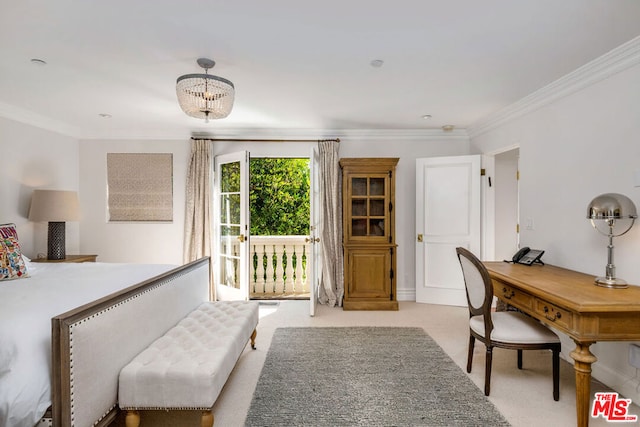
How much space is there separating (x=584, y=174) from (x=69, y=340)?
3437 mm

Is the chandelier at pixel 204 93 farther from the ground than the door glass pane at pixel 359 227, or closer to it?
farther from the ground

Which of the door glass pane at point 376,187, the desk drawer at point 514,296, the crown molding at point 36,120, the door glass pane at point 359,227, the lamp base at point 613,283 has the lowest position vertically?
the desk drawer at point 514,296

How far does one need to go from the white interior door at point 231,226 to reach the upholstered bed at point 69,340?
1.75 m

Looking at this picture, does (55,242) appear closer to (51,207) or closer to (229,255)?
(51,207)

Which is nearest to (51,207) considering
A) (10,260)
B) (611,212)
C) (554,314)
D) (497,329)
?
(10,260)

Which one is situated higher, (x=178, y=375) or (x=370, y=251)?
(x=370, y=251)

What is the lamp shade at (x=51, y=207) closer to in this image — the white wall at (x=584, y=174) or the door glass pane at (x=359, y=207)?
the door glass pane at (x=359, y=207)

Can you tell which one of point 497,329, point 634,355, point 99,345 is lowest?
point 634,355

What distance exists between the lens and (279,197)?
6074 mm

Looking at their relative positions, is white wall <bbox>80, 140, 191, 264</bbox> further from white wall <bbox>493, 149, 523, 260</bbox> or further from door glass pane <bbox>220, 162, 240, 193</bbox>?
white wall <bbox>493, 149, 523, 260</bbox>

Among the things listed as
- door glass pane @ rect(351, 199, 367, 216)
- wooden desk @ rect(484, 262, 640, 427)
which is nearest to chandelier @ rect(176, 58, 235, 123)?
door glass pane @ rect(351, 199, 367, 216)

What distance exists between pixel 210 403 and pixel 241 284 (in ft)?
7.97

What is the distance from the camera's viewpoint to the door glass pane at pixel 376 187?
13.7 feet

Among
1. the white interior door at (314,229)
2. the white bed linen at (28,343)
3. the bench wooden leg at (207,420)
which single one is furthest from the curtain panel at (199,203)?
the bench wooden leg at (207,420)
